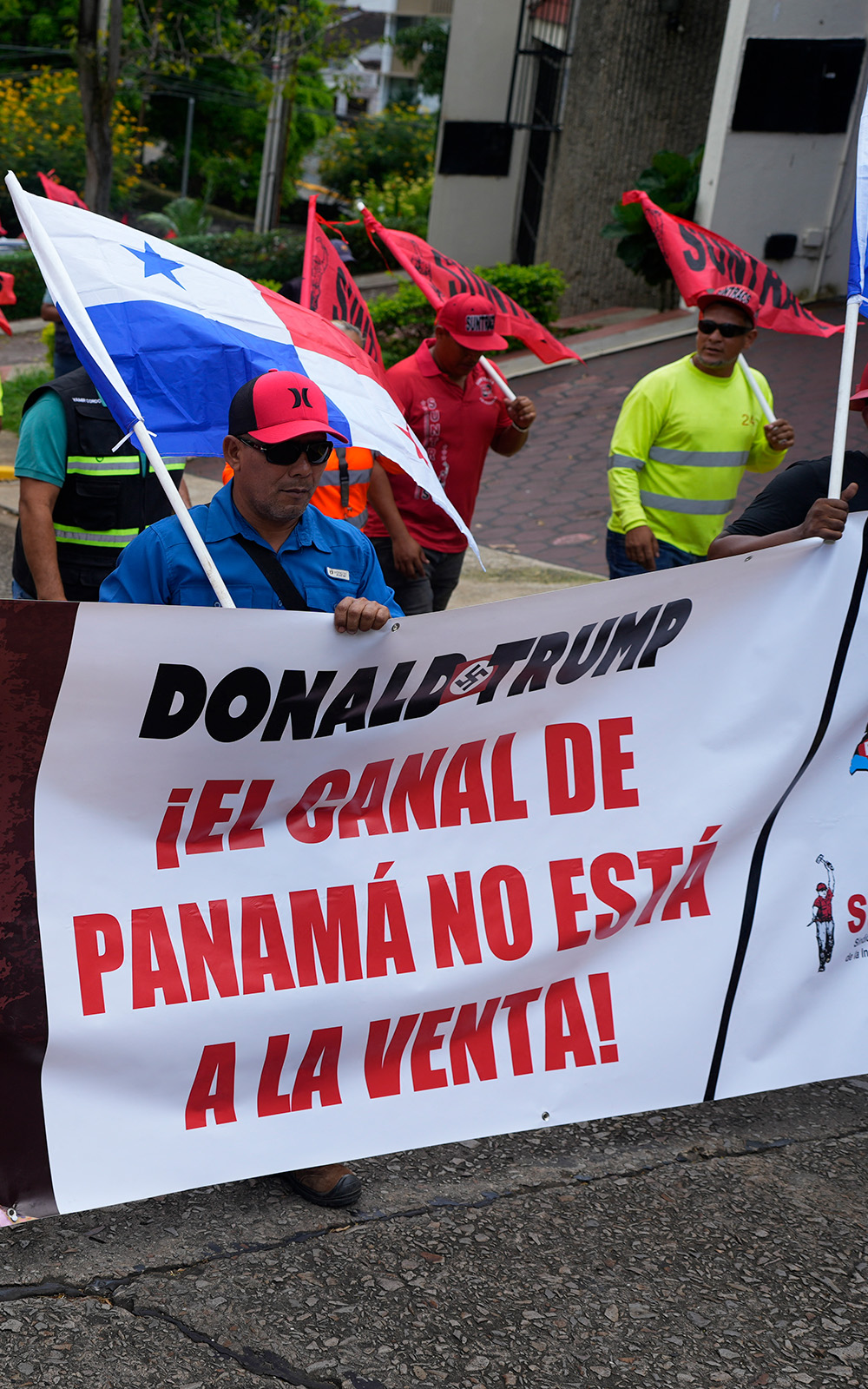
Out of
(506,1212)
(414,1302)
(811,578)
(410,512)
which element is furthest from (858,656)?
(410,512)

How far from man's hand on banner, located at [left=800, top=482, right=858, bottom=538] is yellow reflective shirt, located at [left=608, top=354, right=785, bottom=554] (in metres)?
1.88

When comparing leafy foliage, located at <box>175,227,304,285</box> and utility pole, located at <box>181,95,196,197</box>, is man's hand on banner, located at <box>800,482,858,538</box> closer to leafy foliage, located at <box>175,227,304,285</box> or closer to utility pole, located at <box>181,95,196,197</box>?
leafy foliage, located at <box>175,227,304,285</box>

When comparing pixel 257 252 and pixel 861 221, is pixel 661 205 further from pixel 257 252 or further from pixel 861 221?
pixel 861 221

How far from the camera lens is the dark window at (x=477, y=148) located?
1858 cm

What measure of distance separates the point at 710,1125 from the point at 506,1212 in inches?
28.3

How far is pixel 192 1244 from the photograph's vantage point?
3.08 meters

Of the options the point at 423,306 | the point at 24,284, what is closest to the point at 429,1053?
the point at 423,306

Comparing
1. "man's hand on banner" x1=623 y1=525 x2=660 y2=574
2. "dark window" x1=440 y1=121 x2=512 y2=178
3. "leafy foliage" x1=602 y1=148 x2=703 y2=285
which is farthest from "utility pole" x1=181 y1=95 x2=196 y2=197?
"man's hand on banner" x1=623 y1=525 x2=660 y2=574

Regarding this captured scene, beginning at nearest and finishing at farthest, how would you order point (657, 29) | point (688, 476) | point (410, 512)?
point (688, 476)
point (410, 512)
point (657, 29)

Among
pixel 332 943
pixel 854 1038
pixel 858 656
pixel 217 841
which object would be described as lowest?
pixel 854 1038

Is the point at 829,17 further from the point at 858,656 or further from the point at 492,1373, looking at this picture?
the point at 492,1373

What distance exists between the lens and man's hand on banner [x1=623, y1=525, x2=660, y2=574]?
526 cm

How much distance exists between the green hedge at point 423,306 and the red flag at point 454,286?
8.14 m

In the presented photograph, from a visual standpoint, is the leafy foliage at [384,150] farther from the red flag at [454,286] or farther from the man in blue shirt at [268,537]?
the man in blue shirt at [268,537]
